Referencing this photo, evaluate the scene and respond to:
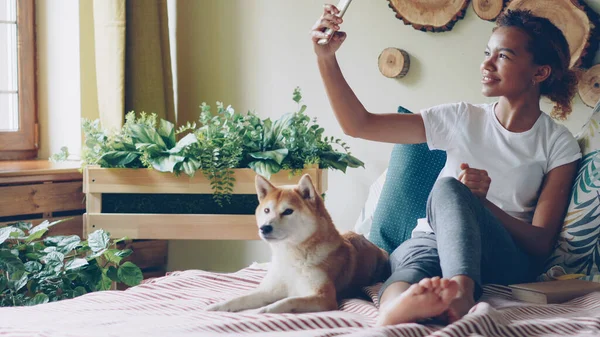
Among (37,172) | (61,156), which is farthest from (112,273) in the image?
(61,156)

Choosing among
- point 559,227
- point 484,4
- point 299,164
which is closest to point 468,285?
point 559,227

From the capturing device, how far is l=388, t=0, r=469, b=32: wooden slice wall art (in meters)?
2.46

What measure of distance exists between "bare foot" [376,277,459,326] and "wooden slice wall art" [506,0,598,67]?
124 centimetres

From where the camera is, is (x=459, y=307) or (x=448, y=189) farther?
(x=448, y=189)

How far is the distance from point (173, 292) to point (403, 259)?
577 millimetres

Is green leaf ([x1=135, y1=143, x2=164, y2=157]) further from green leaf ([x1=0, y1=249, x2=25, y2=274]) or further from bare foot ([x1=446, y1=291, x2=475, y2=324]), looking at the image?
bare foot ([x1=446, y1=291, x2=475, y2=324])

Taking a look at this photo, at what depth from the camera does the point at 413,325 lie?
1202 millimetres

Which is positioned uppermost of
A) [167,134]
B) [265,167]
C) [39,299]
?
[167,134]

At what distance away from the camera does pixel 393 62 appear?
8.70ft

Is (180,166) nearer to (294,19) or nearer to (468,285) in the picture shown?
(294,19)

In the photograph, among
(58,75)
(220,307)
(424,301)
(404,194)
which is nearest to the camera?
(424,301)

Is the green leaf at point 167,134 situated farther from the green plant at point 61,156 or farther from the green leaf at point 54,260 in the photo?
the green plant at point 61,156

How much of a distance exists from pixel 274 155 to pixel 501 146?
0.87 metres

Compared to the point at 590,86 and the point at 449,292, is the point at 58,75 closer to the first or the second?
the point at 590,86
